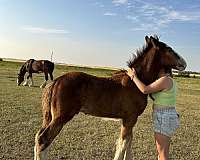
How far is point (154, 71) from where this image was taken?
6.27 m

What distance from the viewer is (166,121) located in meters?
5.63

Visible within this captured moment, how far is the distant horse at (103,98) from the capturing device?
612 cm

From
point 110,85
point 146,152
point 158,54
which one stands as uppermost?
point 158,54

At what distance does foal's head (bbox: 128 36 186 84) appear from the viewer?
5.87 meters

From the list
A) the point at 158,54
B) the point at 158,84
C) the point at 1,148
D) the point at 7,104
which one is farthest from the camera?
the point at 7,104

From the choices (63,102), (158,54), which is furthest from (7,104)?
(158,54)

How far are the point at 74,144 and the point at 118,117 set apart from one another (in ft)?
8.20

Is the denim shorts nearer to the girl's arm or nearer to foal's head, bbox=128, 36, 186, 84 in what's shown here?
the girl's arm

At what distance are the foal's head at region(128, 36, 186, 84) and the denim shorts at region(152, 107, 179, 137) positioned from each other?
0.75 metres

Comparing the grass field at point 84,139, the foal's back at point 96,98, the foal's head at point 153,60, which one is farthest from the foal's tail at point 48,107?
the foal's head at point 153,60

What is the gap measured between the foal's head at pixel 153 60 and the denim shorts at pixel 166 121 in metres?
0.75

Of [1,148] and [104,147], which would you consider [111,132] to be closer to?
[104,147]

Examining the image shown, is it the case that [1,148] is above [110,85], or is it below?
below

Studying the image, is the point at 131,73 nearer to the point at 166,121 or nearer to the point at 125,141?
the point at 166,121
